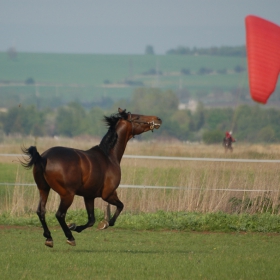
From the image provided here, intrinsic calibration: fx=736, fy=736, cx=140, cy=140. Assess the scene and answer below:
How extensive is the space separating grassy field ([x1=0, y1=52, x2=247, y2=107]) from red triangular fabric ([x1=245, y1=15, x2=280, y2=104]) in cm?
12721

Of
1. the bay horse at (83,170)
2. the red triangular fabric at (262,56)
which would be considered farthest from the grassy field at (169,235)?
the red triangular fabric at (262,56)

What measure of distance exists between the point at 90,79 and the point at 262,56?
6774 inches

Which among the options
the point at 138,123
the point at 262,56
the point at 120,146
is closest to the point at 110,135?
the point at 120,146

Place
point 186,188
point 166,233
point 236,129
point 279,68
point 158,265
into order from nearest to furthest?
point 158,265, point 279,68, point 166,233, point 186,188, point 236,129

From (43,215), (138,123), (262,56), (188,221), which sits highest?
(262,56)

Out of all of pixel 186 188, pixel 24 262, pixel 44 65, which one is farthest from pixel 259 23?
pixel 44 65

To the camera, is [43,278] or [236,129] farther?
[236,129]

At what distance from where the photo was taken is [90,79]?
18288cm

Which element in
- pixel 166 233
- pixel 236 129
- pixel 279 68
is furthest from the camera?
pixel 236 129

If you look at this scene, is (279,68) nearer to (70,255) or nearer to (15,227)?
(70,255)

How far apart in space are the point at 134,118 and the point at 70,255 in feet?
8.13

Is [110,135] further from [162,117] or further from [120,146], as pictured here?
[162,117]

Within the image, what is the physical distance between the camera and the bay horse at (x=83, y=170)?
10.2 meters

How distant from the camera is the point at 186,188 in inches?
A: 593
